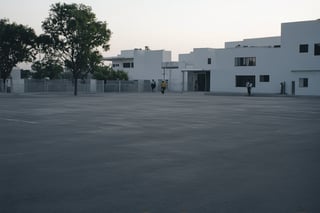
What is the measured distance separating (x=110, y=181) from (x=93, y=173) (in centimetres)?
66

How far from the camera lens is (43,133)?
12.6m

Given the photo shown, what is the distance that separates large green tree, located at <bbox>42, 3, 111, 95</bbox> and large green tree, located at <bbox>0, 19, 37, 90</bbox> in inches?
268

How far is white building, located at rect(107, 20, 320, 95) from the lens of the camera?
52.6 meters

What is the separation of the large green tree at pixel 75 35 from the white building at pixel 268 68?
19151 mm

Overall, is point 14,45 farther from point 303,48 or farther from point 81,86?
point 303,48

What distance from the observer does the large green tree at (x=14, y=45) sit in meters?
57.4

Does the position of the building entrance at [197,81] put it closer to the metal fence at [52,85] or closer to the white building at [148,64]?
the white building at [148,64]

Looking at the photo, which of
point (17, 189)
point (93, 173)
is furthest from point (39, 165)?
point (17, 189)

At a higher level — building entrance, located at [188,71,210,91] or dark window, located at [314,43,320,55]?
dark window, located at [314,43,320,55]

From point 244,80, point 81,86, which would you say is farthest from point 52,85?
point 244,80

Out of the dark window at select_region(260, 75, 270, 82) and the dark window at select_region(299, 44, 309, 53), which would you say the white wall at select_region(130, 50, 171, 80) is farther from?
the dark window at select_region(299, 44, 309, 53)

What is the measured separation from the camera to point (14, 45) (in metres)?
57.7

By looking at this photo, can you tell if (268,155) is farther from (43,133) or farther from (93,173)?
(43,133)

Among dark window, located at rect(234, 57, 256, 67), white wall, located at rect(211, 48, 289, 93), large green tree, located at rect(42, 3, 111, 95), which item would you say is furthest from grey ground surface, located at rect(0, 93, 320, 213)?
dark window, located at rect(234, 57, 256, 67)
